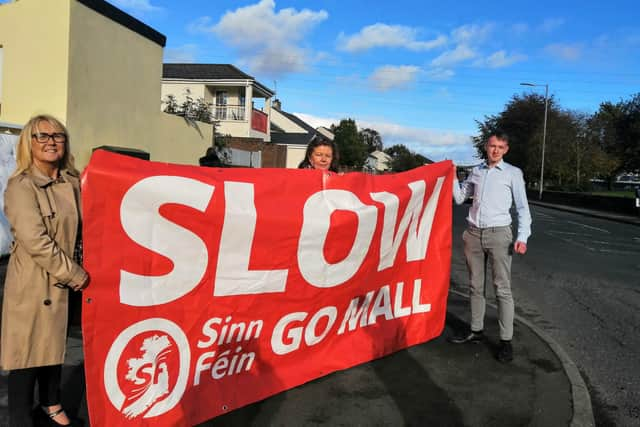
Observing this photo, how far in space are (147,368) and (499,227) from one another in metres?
3.10

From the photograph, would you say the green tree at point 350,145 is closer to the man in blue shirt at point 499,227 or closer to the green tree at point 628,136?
the green tree at point 628,136

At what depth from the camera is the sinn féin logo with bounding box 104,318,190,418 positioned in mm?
2842

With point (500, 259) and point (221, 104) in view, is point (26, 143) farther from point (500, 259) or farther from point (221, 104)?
point (221, 104)

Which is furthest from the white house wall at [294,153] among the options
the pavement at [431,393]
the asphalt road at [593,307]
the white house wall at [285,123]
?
the pavement at [431,393]

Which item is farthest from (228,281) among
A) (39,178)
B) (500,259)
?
(500,259)

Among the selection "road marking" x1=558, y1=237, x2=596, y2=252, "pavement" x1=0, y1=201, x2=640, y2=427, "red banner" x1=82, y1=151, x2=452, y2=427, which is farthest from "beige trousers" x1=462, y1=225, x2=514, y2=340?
"road marking" x1=558, y1=237, x2=596, y2=252

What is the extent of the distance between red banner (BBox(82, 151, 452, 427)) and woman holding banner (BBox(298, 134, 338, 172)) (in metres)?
0.44

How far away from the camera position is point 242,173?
3.40 meters

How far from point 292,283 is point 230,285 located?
51 cm

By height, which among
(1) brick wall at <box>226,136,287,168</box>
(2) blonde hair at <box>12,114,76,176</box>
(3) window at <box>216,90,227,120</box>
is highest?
(3) window at <box>216,90,227,120</box>

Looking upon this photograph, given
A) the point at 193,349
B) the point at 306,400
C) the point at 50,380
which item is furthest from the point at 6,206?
the point at 306,400

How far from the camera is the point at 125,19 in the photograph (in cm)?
1223

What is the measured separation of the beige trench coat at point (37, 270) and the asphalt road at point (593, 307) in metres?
3.58

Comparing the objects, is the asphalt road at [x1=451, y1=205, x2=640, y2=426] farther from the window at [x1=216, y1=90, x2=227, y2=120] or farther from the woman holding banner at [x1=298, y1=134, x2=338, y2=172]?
the window at [x1=216, y1=90, x2=227, y2=120]
